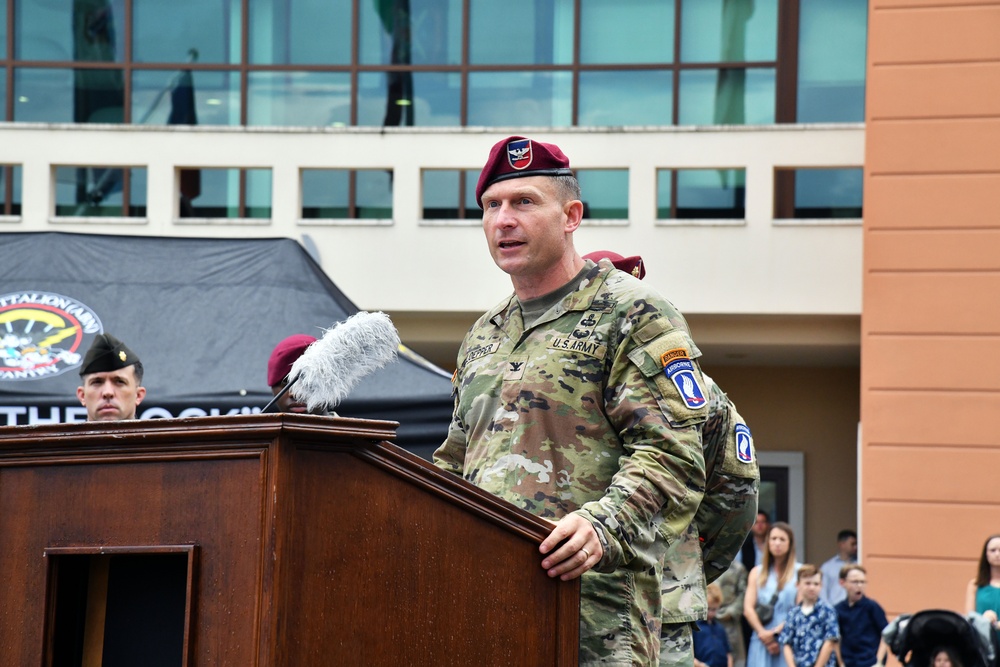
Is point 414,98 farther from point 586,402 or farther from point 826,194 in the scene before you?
point 586,402

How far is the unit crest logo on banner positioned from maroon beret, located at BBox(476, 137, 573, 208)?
4362mm

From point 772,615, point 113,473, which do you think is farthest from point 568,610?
point 772,615

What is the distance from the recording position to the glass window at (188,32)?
15938 mm

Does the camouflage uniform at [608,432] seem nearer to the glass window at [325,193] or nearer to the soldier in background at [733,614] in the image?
the soldier in background at [733,614]

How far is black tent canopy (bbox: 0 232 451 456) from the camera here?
6742 mm

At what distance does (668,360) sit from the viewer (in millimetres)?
2795

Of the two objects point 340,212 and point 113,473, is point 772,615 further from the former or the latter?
point 113,473

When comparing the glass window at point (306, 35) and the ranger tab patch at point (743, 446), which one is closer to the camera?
the ranger tab patch at point (743, 446)

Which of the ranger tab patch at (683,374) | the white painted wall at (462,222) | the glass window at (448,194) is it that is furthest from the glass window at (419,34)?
the ranger tab patch at (683,374)

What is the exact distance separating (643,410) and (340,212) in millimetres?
13213

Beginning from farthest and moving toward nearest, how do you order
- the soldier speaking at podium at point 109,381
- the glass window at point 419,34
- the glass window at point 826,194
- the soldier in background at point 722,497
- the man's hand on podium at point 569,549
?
the glass window at point 419,34 → the glass window at point 826,194 → the soldier speaking at podium at point 109,381 → the soldier in background at point 722,497 → the man's hand on podium at point 569,549

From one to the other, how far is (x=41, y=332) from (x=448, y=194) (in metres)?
8.88

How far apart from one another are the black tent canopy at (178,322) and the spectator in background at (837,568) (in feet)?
19.6

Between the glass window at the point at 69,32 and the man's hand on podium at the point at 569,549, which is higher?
the glass window at the point at 69,32
